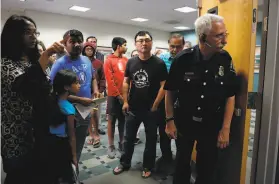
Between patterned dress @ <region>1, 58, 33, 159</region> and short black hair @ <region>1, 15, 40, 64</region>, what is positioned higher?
short black hair @ <region>1, 15, 40, 64</region>

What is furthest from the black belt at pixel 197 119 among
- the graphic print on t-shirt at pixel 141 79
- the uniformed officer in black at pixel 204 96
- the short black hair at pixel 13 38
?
Result: the short black hair at pixel 13 38

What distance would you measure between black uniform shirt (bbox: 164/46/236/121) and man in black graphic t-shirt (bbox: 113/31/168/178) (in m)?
0.59

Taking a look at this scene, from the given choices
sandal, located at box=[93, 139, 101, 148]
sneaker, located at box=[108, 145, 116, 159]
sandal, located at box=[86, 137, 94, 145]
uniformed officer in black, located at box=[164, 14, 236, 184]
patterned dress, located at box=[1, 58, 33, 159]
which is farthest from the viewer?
sandal, located at box=[86, 137, 94, 145]

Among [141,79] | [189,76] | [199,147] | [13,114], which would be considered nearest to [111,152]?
[141,79]

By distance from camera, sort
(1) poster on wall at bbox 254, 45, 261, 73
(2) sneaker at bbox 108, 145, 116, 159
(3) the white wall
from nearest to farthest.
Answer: (1) poster on wall at bbox 254, 45, 261, 73
(2) sneaker at bbox 108, 145, 116, 159
(3) the white wall

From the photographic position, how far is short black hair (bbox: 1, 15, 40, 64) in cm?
104

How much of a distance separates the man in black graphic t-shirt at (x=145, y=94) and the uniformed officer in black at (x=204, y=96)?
0.55 meters

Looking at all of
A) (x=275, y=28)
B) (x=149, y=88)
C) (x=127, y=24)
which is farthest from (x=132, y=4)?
(x=275, y=28)

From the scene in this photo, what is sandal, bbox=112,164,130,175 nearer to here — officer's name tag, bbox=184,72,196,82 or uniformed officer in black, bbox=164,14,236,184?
uniformed officer in black, bbox=164,14,236,184

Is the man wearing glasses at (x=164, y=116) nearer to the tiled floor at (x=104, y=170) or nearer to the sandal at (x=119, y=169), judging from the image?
the tiled floor at (x=104, y=170)

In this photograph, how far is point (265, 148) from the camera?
3.77 feet

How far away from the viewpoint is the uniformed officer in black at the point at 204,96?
4.59 feet

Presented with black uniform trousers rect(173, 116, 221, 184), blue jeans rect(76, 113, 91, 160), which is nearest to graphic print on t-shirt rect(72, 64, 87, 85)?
blue jeans rect(76, 113, 91, 160)

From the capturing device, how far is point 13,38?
1043mm
